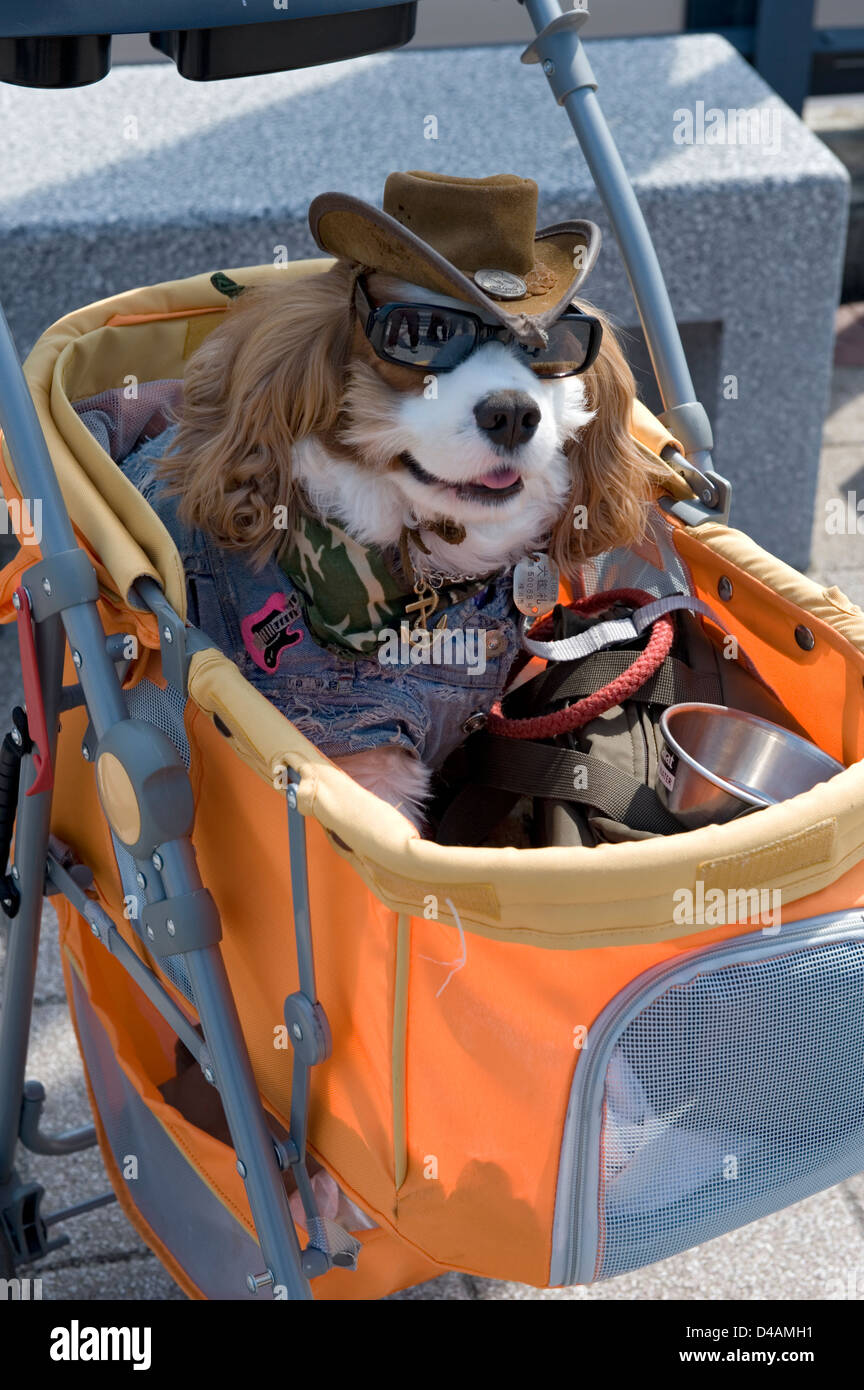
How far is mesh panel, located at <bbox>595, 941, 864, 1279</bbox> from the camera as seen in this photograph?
1.09m

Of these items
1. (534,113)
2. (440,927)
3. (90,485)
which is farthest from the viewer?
(534,113)

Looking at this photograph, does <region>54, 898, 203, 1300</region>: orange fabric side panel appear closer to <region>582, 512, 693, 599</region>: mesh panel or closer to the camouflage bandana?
the camouflage bandana

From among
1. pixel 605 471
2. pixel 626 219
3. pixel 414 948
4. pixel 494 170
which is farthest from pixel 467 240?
pixel 494 170

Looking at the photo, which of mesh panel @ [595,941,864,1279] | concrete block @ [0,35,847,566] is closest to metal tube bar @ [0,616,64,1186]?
mesh panel @ [595,941,864,1279]

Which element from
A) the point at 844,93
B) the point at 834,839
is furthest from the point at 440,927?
the point at 844,93

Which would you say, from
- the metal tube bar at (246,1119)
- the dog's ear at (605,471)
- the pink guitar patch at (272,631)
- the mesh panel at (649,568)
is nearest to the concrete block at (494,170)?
the mesh panel at (649,568)

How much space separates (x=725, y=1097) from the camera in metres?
1.12

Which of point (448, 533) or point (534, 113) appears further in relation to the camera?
point (534, 113)

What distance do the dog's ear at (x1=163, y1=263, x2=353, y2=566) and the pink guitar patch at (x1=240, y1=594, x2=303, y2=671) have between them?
0.05 metres

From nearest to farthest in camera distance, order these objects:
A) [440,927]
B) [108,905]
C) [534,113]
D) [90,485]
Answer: [440,927], [90,485], [108,905], [534,113]
